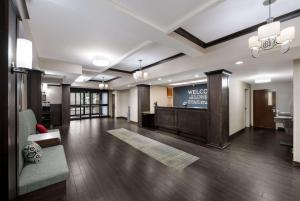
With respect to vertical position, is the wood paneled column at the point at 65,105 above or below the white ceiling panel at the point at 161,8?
below

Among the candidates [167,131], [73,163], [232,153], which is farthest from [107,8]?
[167,131]

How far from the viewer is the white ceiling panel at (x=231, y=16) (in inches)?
81.4

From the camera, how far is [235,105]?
552 centimetres

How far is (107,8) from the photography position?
1.82 meters

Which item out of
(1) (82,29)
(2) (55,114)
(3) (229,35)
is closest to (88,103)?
(2) (55,114)

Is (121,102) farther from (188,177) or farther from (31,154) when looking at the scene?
(188,177)

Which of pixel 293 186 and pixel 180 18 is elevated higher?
pixel 180 18

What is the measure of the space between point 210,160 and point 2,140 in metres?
3.74

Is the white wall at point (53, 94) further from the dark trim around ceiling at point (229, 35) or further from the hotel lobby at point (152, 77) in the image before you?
the dark trim around ceiling at point (229, 35)

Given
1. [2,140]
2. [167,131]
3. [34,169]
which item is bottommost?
[167,131]

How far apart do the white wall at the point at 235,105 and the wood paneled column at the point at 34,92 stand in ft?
23.8

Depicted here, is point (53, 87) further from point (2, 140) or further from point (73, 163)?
point (2, 140)

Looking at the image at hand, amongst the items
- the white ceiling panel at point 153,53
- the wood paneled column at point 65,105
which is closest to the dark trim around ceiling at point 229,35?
the white ceiling panel at point 153,53

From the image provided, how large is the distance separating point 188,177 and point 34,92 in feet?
18.9
